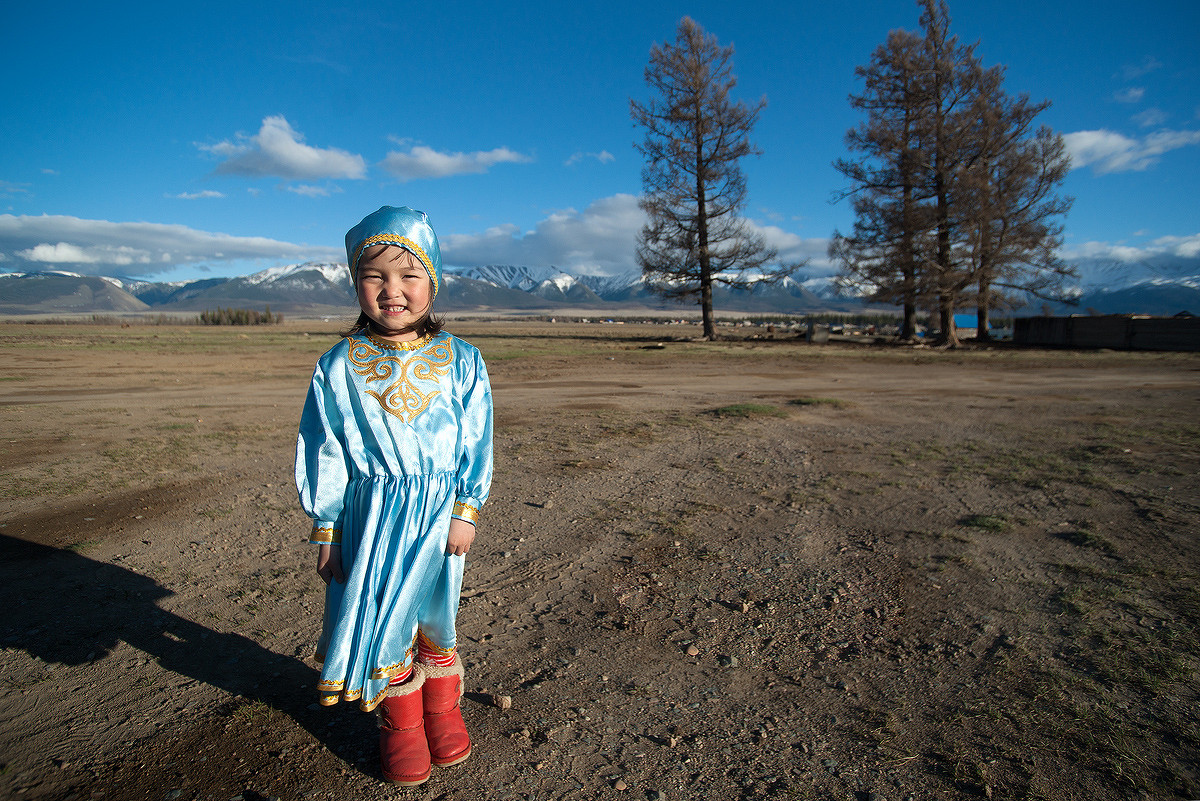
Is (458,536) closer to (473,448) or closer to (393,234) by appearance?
(473,448)

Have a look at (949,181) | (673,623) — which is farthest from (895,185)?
(673,623)

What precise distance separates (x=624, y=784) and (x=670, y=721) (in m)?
0.37

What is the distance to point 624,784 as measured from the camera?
75.9 inches

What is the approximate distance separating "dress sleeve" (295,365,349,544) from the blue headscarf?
40 cm

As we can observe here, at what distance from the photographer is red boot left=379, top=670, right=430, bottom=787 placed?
1913 mm

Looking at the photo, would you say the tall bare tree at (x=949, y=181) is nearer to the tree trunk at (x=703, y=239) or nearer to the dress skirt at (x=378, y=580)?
the tree trunk at (x=703, y=239)

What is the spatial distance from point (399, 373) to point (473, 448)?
34 centimetres

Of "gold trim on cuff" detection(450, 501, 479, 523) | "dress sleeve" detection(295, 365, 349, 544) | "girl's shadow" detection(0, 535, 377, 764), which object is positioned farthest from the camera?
"girl's shadow" detection(0, 535, 377, 764)

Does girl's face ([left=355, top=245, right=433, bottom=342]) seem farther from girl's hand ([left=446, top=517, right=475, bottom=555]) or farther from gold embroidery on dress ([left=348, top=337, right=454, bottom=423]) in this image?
girl's hand ([left=446, top=517, right=475, bottom=555])

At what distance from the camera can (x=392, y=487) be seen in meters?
1.92

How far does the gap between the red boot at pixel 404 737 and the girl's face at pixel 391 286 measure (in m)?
1.19

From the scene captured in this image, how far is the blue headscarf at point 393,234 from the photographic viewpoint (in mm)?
1921

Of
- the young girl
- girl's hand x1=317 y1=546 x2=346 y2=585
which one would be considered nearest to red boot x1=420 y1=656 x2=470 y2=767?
the young girl

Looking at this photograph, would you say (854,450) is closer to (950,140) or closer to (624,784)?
(624,784)
